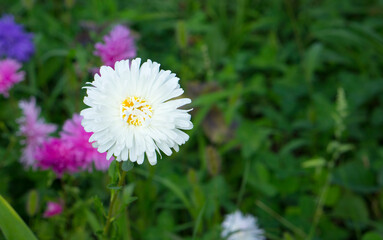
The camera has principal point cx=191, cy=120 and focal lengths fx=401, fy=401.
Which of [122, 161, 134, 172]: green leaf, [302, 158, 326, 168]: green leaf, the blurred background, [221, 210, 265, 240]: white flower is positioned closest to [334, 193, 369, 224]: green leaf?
the blurred background

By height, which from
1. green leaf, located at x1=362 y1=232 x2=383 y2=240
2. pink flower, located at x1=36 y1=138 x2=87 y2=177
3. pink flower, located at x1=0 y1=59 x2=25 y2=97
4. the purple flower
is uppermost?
the purple flower

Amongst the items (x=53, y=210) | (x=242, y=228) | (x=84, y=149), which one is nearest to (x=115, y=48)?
(x=84, y=149)

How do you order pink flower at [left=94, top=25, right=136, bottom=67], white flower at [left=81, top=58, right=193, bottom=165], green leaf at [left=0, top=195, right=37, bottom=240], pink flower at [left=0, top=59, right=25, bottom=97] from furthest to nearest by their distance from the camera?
1. pink flower at [left=0, top=59, right=25, bottom=97]
2. pink flower at [left=94, top=25, right=136, bottom=67]
3. green leaf at [left=0, top=195, right=37, bottom=240]
4. white flower at [left=81, top=58, right=193, bottom=165]

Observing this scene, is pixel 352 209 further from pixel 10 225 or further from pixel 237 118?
pixel 10 225

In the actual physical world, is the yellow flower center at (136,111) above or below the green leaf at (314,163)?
below

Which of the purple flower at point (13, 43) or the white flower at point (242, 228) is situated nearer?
the white flower at point (242, 228)

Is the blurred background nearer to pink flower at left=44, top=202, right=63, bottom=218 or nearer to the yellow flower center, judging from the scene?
pink flower at left=44, top=202, right=63, bottom=218

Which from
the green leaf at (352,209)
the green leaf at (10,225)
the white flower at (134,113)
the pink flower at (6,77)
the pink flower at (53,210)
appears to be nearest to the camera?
the white flower at (134,113)

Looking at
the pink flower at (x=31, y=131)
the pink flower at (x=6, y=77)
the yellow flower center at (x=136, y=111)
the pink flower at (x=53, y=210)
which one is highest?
the pink flower at (x=6, y=77)

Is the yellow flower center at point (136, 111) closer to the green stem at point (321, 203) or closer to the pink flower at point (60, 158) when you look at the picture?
the pink flower at point (60, 158)

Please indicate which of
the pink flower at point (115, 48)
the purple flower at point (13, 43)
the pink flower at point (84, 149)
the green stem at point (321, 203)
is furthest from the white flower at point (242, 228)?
the purple flower at point (13, 43)

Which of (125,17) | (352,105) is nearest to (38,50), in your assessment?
(125,17)
